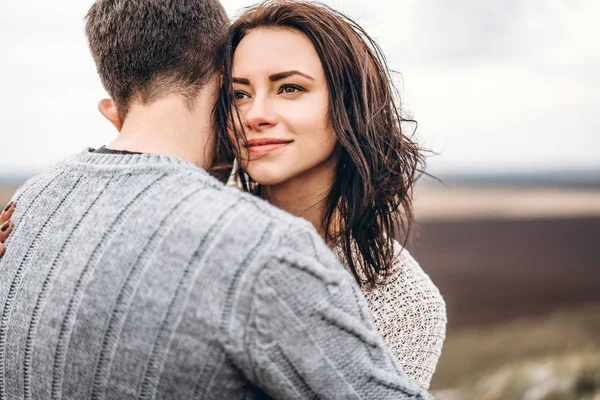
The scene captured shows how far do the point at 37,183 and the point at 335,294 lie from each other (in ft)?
3.12

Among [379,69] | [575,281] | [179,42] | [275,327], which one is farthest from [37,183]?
[575,281]

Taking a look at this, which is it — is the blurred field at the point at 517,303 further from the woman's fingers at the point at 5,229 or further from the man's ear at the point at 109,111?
the woman's fingers at the point at 5,229

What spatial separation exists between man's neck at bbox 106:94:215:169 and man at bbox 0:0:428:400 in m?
0.09

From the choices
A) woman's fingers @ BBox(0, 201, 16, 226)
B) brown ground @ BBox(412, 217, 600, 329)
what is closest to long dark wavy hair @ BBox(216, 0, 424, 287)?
woman's fingers @ BBox(0, 201, 16, 226)

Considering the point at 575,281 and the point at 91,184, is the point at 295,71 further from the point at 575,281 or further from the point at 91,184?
the point at 575,281

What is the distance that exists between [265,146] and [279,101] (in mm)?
170

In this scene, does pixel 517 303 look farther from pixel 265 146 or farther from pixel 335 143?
pixel 265 146

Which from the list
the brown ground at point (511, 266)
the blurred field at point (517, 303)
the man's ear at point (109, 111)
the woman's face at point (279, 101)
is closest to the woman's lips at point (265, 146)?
the woman's face at point (279, 101)

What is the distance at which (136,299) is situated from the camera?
1545 mm

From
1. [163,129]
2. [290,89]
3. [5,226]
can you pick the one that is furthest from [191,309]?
[290,89]

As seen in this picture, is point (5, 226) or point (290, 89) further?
point (290, 89)

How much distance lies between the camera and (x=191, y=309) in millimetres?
1509

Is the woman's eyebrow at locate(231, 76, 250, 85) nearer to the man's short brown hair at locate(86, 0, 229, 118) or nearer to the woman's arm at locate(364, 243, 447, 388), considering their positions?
the man's short brown hair at locate(86, 0, 229, 118)

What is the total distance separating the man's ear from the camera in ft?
7.03
